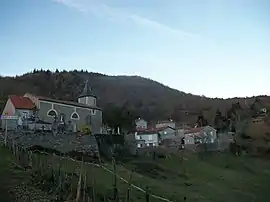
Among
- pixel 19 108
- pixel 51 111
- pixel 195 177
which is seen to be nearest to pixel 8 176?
pixel 195 177

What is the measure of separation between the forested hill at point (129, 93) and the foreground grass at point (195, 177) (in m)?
51.6

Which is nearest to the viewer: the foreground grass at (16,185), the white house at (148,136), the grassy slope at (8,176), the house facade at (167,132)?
the foreground grass at (16,185)

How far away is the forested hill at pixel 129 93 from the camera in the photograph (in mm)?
108500

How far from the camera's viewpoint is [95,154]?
38.0 meters

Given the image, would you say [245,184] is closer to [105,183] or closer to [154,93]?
[105,183]

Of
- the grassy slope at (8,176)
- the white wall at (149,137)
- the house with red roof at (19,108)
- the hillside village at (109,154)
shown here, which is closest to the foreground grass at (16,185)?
the grassy slope at (8,176)

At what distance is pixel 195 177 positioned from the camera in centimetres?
3775

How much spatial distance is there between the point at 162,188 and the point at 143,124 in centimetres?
7475

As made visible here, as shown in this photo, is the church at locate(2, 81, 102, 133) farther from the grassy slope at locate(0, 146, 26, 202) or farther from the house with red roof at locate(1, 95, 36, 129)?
the grassy slope at locate(0, 146, 26, 202)

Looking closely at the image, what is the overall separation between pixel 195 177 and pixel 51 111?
19348mm

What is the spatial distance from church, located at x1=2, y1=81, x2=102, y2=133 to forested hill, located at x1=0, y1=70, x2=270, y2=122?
132ft

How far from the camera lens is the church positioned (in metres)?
45.4

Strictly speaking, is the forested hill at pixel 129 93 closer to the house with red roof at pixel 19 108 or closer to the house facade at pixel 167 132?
the house facade at pixel 167 132

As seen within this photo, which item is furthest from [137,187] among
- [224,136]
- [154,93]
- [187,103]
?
[154,93]
